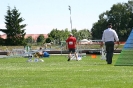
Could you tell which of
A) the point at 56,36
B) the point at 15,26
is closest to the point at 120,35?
the point at 56,36

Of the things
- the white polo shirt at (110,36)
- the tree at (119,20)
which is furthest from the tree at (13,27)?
the white polo shirt at (110,36)

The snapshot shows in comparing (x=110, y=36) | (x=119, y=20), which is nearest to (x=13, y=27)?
(x=119, y=20)

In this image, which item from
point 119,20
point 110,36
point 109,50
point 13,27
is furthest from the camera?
point 119,20

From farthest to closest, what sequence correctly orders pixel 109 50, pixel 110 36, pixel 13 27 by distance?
pixel 13 27, pixel 110 36, pixel 109 50

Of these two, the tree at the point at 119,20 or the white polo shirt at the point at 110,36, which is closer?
the white polo shirt at the point at 110,36

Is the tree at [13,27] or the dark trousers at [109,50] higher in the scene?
the tree at [13,27]

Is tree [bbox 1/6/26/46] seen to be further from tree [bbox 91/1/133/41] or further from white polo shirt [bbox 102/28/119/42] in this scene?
white polo shirt [bbox 102/28/119/42]

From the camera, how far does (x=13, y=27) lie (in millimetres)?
100000

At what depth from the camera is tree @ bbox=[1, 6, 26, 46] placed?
321ft

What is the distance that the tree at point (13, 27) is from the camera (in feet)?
321

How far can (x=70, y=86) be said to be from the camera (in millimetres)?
9977

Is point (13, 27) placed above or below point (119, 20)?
below

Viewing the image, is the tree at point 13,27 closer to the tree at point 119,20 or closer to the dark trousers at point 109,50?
the tree at point 119,20

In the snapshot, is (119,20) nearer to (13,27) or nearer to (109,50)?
(13,27)
